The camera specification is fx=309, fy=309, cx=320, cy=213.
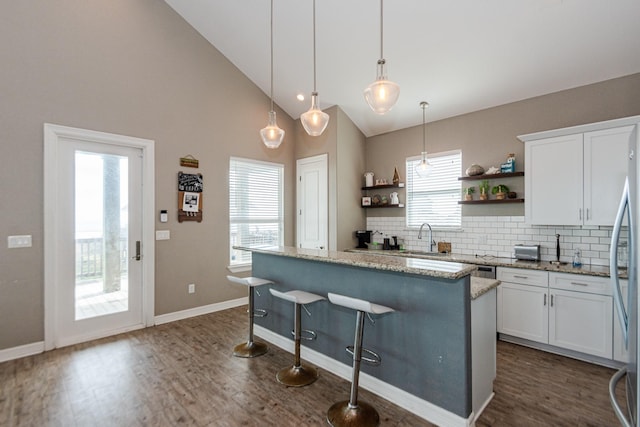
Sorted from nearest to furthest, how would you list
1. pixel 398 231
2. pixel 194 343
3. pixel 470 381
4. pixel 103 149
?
pixel 470 381 < pixel 194 343 < pixel 103 149 < pixel 398 231

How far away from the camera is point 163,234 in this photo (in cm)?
418

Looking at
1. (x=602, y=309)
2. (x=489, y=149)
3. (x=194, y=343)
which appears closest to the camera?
(x=602, y=309)

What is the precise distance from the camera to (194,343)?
11.5 feet

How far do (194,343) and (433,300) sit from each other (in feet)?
8.95

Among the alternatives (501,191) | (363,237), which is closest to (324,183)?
(363,237)

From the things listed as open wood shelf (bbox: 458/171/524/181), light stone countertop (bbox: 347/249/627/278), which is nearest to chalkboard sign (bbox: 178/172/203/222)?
light stone countertop (bbox: 347/249/627/278)

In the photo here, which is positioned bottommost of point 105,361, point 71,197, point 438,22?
point 105,361

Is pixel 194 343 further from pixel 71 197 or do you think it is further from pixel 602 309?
pixel 602 309

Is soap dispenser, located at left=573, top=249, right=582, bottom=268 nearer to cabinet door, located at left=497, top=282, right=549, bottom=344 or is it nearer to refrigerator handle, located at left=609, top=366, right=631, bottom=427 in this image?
cabinet door, located at left=497, top=282, right=549, bottom=344

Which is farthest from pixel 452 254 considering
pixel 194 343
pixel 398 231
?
pixel 194 343

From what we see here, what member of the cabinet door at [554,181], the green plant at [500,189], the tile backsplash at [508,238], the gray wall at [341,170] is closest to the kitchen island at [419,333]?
the cabinet door at [554,181]

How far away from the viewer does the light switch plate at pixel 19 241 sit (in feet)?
10.4

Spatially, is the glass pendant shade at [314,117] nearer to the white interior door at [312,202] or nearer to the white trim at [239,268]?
the white interior door at [312,202]

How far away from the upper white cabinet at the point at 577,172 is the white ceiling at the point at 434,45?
74 cm
